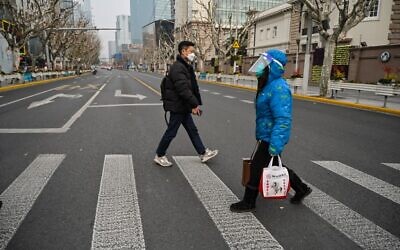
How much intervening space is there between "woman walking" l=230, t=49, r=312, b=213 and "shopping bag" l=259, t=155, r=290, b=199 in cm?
15

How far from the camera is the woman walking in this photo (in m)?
3.33

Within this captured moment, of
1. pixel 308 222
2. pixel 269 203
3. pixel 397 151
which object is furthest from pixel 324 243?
pixel 397 151

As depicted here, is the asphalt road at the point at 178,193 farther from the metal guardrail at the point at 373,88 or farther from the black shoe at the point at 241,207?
the metal guardrail at the point at 373,88

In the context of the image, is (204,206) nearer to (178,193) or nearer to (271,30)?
(178,193)

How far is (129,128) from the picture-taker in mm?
8484

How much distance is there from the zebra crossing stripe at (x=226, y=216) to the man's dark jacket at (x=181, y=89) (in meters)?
1.00

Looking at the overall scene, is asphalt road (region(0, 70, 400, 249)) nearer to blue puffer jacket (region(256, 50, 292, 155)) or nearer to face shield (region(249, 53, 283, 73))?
blue puffer jacket (region(256, 50, 292, 155))

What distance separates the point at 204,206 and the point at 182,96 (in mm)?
1759

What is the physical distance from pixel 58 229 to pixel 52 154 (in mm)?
2960

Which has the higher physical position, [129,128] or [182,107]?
[182,107]

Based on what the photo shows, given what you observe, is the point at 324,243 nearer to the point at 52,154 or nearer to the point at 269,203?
the point at 269,203

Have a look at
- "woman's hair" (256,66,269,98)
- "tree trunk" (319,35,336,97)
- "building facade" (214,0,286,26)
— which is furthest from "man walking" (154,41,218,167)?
"building facade" (214,0,286,26)

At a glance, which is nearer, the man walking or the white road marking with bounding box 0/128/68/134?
the man walking

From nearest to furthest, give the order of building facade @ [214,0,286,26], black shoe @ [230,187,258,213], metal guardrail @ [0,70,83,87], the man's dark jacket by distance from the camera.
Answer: black shoe @ [230,187,258,213], the man's dark jacket, metal guardrail @ [0,70,83,87], building facade @ [214,0,286,26]
